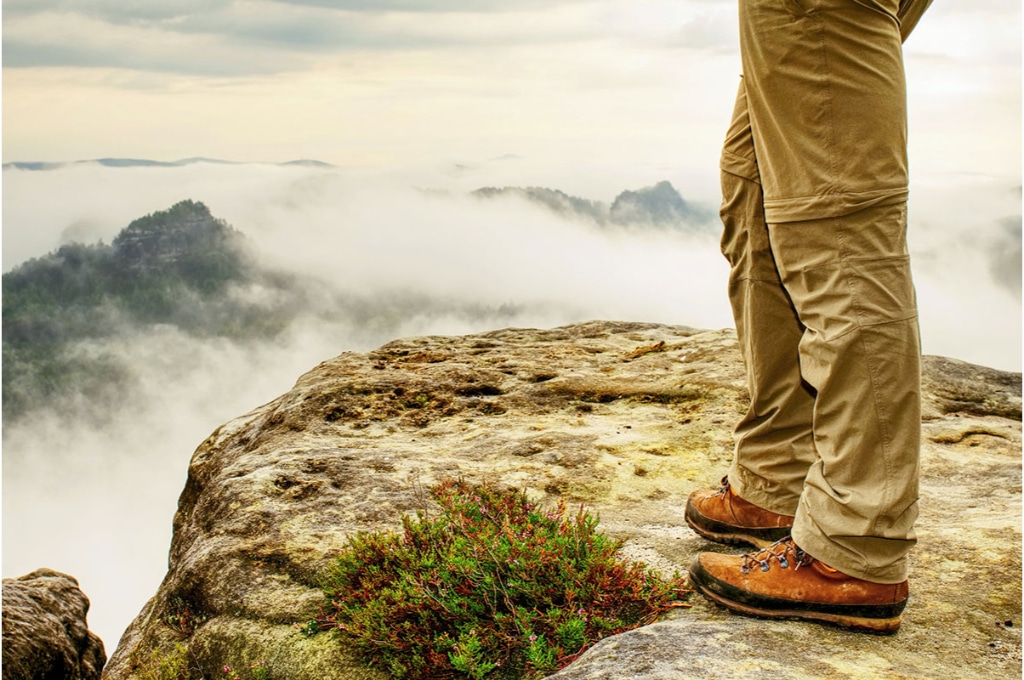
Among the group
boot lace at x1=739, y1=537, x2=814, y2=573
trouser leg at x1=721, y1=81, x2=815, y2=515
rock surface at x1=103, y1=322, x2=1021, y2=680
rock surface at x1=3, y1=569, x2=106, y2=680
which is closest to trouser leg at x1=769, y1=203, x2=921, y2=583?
boot lace at x1=739, y1=537, x2=814, y2=573

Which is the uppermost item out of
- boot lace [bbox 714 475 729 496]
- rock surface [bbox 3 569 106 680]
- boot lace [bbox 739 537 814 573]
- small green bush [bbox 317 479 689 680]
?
boot lace [bbox 714 475 729 496]

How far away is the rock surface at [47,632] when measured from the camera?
5582mm

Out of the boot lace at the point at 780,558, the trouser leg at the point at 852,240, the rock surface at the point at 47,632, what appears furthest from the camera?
the rock surface at the point at 47,632

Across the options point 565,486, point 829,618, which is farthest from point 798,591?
point 565,486

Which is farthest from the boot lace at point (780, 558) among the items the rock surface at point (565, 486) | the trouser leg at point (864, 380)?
the rock surface at point (565, 486)

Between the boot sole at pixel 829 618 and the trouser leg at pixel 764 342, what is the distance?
2.39 ft

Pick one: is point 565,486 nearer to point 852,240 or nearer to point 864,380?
point 864,380

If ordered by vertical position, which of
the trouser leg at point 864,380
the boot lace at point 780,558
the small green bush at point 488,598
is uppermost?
the trouser leg at point 864,380

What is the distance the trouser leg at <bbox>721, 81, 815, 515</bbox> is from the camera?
3.65 m

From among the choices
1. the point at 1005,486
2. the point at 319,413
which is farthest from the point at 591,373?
the point at 1005,486

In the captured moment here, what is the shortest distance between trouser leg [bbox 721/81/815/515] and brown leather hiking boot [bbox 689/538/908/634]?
52 centimetres

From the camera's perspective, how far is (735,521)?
3846 mm

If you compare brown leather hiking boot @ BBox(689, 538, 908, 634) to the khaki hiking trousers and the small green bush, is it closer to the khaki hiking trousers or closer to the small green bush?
the khaki hiking trousers

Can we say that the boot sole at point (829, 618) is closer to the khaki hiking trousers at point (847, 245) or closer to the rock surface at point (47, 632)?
the khaki hiking trousers at point (847, 245)
